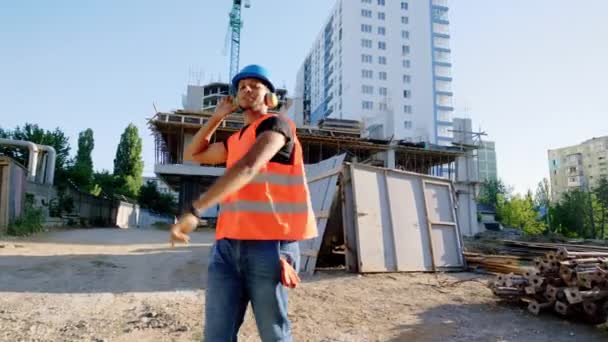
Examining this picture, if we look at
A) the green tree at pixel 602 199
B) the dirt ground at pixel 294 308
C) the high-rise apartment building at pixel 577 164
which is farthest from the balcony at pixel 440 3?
the dirt ground at pixel 294 308

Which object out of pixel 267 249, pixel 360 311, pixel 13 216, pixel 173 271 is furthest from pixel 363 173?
pixel 13 216

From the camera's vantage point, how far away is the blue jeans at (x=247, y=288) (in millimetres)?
1521

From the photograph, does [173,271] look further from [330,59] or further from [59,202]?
[330,59]

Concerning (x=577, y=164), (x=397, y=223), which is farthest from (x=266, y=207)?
(x=577, y=164)

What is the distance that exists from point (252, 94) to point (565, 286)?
4648mm

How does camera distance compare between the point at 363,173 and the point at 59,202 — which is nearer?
the point at 363,173

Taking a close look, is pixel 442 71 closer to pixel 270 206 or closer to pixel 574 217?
pixel 574 217

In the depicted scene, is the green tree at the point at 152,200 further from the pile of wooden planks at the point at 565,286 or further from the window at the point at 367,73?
the pile of wooden planks at the point at 565,286

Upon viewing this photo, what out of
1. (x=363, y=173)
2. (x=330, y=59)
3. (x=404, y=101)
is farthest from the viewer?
(x=330, y=59)

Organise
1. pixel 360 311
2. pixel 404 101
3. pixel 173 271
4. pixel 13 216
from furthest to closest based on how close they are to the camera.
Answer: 1. pixel 404 101
2. pixel 13 216
3. pixel 173 271
4. pixel 360 311

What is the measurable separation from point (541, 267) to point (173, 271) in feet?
19.4

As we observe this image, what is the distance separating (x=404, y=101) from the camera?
61.6 m

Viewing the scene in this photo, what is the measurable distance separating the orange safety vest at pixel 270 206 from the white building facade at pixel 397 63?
58260 mm

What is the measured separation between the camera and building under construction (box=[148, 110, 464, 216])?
1031 inches
